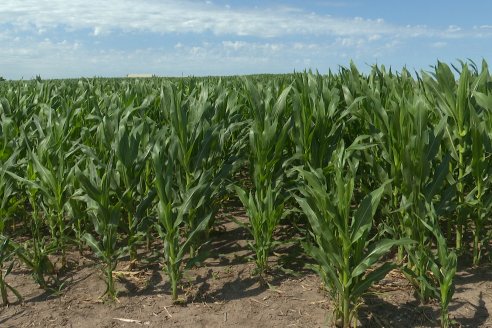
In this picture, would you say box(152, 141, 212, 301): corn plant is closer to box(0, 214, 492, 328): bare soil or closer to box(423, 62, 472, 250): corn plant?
box(0, 214, 492, 328): bare soil

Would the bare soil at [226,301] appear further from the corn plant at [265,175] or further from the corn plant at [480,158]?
the corn plant at [480,158]

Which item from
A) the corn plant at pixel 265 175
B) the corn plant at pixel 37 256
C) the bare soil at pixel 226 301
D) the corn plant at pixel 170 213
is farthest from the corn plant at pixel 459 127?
the corn plant at pixel 37 256

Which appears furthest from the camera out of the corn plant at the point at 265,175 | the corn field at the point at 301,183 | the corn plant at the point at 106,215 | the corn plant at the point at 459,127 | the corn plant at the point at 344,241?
the corn plant at the point at 459,127

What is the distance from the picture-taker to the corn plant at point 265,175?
10.6 ft

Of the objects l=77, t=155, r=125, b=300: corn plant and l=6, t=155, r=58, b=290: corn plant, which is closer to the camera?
l=77, t=155, r=125, b=300: corn plant

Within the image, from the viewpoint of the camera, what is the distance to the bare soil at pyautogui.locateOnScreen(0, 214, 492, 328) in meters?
2.89

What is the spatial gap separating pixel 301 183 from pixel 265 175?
0.24 metres

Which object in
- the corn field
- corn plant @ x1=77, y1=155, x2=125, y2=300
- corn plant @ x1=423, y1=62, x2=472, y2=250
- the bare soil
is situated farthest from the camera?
corn plant @ x1=423, y1=62, x2=472, y2=250

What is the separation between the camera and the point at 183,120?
3.45 meters

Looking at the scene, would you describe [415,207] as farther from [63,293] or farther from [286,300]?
[63,293]

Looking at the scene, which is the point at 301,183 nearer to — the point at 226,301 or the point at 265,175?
the point at 265,175

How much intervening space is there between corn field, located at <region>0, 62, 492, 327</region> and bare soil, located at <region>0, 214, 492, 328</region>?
0.08m

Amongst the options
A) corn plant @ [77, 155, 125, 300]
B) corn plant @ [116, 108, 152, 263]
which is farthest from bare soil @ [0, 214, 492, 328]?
corn plant @ [116, 108, 152, 263]

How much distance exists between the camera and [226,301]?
10.2 feet
